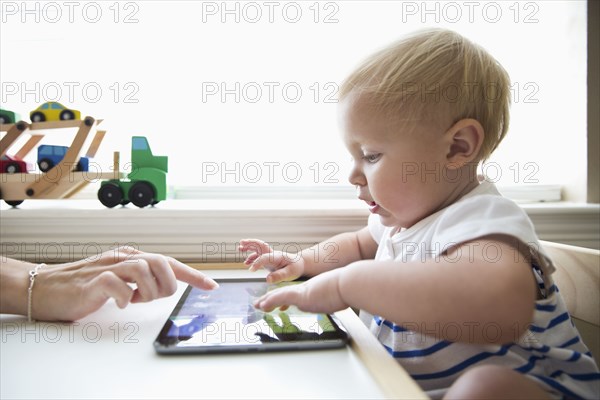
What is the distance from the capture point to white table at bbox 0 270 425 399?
0.41 meters

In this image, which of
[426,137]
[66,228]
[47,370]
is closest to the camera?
[47,370]

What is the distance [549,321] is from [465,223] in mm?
189

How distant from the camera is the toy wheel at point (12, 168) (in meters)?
1.07

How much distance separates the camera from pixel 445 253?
59 centimetres

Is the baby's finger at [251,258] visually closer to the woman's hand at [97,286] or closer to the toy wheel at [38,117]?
the woman's hand at [97,286]

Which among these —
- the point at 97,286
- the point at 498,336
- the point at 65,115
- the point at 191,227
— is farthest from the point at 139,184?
the point at 498,336

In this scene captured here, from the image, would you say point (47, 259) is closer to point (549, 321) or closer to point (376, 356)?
point (376, 356)

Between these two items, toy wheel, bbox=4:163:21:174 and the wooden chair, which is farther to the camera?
toy wheel, bbox=4:163:21:174

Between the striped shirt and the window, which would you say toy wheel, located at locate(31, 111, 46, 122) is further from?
the striped shirt

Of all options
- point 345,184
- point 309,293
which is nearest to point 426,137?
point 309,293

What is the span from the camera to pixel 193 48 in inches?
51.9

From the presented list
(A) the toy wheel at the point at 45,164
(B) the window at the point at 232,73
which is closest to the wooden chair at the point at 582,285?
(B) the window at the point at 232,73

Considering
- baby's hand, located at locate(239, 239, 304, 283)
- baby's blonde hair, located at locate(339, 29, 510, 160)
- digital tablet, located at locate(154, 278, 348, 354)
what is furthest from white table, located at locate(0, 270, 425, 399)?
baby's blonde hair, located at locate(339, 29, 510, 160)

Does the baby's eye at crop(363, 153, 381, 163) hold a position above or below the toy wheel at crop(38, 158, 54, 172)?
below
